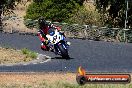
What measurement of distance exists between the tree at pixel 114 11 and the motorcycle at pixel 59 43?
19064 mm

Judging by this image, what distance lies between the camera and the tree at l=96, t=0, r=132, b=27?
147ft

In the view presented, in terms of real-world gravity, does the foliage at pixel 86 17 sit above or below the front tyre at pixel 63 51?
below

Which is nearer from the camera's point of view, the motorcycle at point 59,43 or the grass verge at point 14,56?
the grass verge at point 14,56

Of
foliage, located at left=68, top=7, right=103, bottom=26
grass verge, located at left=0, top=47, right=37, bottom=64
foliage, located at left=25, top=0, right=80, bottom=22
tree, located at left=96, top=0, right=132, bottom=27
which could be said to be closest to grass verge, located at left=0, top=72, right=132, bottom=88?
grass verge, located at left=0, top=47, right=37, bottom=64

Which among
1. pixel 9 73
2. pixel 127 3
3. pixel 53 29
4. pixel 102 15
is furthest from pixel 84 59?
pixel 102 15

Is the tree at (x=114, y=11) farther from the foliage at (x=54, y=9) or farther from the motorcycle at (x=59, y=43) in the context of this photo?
the motorcycle at (x=59, y=43)

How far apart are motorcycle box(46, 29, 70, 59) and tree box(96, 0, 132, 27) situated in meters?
19.1

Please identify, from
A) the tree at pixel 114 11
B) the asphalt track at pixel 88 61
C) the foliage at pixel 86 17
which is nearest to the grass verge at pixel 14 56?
the asphalt track at pixel 88 61

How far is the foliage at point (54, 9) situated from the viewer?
49375mm

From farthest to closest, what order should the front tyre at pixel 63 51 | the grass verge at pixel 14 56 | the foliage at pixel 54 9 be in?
the foliage at pixel 54 9
the front tyre at pixel 63 51
the grass verge at pixel 14 56

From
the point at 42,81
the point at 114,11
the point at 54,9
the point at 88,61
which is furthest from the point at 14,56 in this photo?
the point at 54,9

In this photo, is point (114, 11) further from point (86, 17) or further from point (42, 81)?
point (42, 81)

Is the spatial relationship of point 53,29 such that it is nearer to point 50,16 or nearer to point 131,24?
point 131,24

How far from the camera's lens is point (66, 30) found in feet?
142
